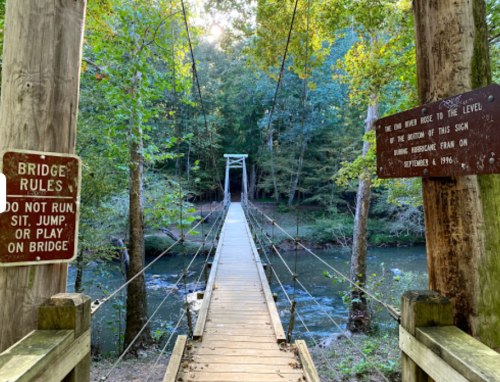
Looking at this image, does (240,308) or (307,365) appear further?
(240,308)

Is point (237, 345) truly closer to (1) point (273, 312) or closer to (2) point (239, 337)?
(2) point (239, 337)

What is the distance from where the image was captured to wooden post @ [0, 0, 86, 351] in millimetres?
810

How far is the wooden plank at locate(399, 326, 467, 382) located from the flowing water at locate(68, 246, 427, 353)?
12.2ft

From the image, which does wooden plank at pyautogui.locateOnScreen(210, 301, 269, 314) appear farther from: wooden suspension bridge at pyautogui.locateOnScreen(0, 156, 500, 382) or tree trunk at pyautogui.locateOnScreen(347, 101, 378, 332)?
tree trunk at pyautogui.locateOnScreen(347, 101, 378, 332)

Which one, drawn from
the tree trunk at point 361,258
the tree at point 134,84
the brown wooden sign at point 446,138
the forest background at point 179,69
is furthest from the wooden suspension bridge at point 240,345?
the tree trunk at point 361,258

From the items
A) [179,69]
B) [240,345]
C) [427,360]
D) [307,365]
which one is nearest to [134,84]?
[179,69]

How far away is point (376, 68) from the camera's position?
305 cm

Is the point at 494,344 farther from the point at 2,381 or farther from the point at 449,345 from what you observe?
the point at 2,381

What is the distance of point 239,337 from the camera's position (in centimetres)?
206

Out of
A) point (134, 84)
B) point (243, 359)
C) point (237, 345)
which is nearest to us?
point (243, 359)

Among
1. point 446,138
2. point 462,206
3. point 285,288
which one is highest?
point 446,138

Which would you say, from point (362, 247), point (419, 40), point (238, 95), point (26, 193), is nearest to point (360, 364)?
→ point (362, 247)

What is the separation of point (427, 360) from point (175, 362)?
131cm

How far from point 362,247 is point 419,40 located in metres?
4.45
